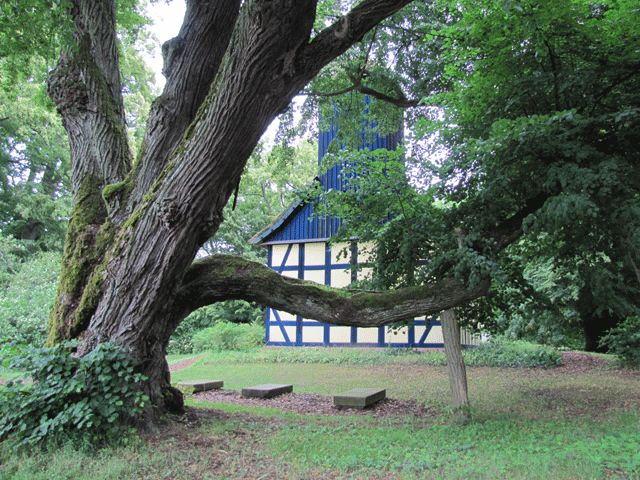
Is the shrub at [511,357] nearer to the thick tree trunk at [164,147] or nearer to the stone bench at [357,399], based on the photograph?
the stone bench at [357,399]

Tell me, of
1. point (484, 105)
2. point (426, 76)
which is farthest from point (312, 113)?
point (484, 105)

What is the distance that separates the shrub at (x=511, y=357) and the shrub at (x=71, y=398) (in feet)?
36.9

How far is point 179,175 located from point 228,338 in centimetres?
1513

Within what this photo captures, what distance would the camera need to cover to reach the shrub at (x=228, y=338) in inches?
749

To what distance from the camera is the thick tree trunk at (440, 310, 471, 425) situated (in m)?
6.89

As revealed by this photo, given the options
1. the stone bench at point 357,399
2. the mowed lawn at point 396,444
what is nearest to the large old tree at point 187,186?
A: the mowed lawn at point 396,444

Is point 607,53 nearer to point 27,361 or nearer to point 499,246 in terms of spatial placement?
point 499,246

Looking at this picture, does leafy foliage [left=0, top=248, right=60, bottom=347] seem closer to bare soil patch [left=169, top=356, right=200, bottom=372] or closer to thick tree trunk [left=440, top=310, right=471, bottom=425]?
bare soil patch [left=169, top=356, right=200, bottom=372]

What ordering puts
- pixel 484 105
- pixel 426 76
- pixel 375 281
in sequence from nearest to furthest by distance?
pixel 484 105 < pixel 375 281 < pixel 426 76

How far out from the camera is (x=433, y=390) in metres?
10.2

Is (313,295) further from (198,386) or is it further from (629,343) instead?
(629,343)

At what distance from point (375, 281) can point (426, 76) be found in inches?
231

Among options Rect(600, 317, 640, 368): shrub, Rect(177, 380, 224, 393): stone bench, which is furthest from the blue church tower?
Rect(177, 380, 224, 393): stone bench

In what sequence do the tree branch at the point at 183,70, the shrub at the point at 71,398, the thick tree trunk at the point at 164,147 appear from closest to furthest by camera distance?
the shrub at the point at 71,398 → the thick tree trunk at the point at 164,147 → the tree branch at the point at 183,70
